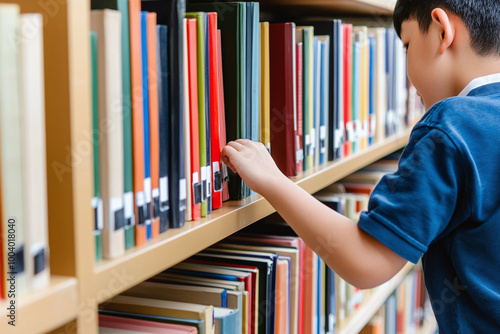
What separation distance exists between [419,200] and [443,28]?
0.32 meters

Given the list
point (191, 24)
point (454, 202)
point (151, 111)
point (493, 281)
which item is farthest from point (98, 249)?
point (493, 281)

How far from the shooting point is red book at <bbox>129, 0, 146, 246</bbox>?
0.63 metres

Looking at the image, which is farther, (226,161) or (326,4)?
(326,4)

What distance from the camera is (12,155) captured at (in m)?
0.50

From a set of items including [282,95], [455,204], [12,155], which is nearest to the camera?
[12,155]

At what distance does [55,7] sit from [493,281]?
2.32 feet

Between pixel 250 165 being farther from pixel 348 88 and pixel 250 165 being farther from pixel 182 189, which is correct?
pixel 348 88

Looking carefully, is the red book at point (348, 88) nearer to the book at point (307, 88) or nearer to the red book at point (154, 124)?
the book at point (307, 88)

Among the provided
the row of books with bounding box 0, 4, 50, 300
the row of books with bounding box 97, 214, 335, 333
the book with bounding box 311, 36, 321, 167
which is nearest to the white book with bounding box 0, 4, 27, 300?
the row of books with bounding box 0, 4, 50, 300

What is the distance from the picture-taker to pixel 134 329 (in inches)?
30.4

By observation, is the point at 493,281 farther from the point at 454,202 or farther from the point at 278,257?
the point at 278,257

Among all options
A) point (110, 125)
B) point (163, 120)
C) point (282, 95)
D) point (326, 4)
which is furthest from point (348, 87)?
point (110, 125)

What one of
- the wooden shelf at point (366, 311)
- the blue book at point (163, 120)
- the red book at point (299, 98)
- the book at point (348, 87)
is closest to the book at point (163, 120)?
the blue book at point (163, 120)

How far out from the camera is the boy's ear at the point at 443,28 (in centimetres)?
93
